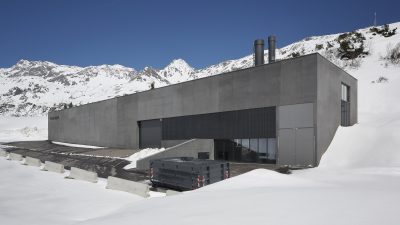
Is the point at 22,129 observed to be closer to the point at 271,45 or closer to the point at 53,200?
the point at 271,45

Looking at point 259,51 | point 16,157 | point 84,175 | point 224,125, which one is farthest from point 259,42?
point 16,157

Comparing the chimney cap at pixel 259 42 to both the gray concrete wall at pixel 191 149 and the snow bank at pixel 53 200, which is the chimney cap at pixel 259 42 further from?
the snow bank at pixel 53 200

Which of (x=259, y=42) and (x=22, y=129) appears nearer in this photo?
(x=259, y=42)

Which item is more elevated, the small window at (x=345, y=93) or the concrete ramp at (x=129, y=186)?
the small window at (x=345, y=93)

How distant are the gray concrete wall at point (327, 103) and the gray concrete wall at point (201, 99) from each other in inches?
39.2

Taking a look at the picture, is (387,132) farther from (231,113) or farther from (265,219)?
(265,219)

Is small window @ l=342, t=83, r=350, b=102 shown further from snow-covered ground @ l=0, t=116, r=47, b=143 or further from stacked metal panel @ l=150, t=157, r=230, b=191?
snow-covered ground @ l=0, t=116, r=47, b=143

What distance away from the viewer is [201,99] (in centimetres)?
3419

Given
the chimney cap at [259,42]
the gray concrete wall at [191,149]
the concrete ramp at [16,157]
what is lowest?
the concrete ramp at [16,157]

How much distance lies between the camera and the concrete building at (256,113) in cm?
2552

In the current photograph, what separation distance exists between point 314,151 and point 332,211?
54.6 feet

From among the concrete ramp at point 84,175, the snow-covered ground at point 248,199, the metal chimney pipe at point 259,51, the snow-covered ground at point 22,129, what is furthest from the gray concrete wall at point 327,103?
the snow-covered ground at point 22,129

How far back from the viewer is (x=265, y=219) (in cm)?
842

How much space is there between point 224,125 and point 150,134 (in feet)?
43.5
